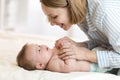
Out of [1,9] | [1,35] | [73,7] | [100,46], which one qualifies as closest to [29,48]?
[73,7]

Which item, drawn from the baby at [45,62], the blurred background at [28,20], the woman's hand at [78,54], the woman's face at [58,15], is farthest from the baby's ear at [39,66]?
the blurred background at [28,20]

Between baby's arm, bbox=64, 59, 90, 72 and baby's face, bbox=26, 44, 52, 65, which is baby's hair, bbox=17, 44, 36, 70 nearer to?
baby's face, bbox=26, 44, 52, 65

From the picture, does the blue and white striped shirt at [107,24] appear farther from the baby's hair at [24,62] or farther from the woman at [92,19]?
the baby's hair at [24,62]

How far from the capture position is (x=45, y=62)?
1.54 m

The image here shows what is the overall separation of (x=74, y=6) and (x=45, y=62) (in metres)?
0.33

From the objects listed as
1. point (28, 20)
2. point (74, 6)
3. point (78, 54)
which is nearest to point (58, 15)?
point (74, 6)

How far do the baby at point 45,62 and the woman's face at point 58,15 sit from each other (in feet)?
0.56

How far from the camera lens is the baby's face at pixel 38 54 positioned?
152 centimetres

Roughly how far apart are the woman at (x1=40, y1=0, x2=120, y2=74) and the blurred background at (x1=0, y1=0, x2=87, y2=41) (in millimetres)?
1480

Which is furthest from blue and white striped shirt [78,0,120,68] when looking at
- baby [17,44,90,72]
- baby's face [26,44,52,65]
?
baby's face [26,44,52,65]

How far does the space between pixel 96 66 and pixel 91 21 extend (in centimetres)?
24

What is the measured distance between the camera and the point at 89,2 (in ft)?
4.87

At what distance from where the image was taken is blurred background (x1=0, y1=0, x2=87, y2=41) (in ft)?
10.1

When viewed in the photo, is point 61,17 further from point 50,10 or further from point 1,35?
point 1,35
